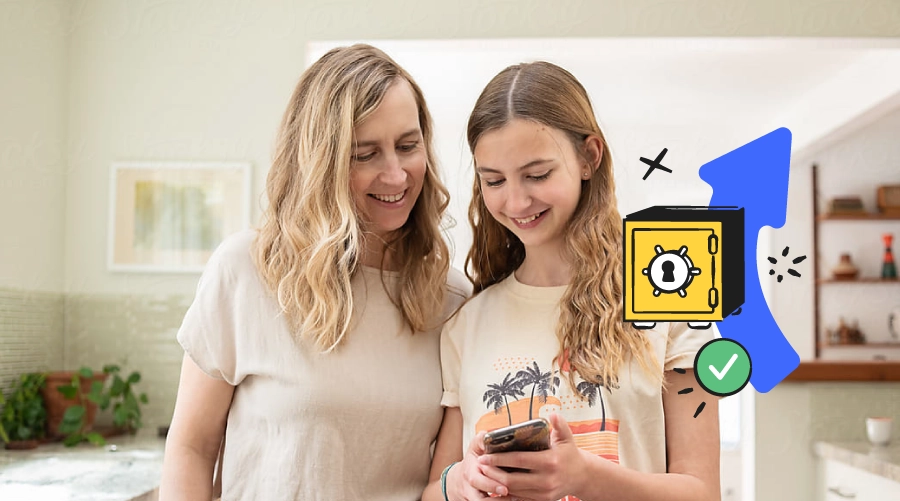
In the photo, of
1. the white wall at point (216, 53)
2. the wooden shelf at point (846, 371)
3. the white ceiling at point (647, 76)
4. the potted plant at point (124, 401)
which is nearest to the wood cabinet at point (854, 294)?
the white ceiling at point (647, 76)

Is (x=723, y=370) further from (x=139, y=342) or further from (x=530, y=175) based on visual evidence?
(x=139, y=342)

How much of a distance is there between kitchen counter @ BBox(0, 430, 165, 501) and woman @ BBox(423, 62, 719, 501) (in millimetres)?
720

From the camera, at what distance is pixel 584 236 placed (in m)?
0.66

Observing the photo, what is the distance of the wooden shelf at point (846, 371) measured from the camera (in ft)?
3.47

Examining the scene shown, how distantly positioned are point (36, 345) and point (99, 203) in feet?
0.94

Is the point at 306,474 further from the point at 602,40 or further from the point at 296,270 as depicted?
the point at 602,40

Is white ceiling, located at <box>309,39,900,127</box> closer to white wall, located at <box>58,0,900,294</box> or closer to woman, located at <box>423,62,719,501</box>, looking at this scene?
white wall, located at <box>58,0,900,294</box>

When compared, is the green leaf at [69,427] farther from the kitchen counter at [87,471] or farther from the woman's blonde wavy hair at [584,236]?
the woman's blonde wavy hair at [584,236]

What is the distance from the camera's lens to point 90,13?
58.7 inches

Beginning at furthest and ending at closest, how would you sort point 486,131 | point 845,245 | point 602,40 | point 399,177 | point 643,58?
point 845,245, point 643,58, point 602,40, point 399,177, point 486,131

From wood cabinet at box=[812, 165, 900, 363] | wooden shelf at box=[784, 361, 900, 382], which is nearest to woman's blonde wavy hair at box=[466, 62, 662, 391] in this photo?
wooden shelf at box=[784, 361, 900, 382]

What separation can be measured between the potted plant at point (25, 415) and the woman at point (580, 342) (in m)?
1.10

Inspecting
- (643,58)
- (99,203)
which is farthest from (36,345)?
(643,58)

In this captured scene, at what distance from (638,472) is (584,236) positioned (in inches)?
7.2
